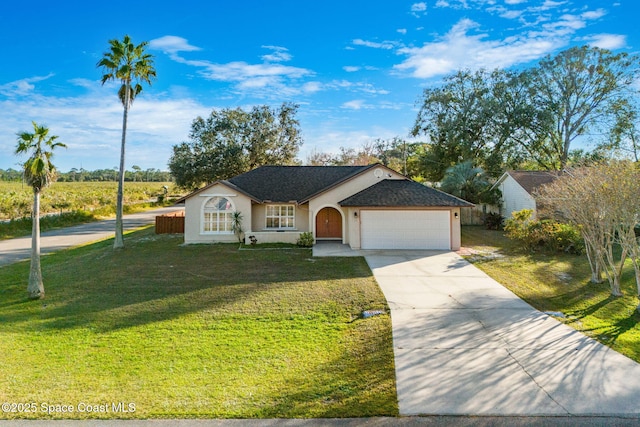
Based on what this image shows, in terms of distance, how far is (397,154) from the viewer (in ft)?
195

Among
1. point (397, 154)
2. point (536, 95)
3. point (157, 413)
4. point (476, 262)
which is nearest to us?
point (157, 413)

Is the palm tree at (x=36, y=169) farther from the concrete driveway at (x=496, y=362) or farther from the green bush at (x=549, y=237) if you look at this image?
the green bush at (x=549, y=237)

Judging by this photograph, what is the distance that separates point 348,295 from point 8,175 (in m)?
107

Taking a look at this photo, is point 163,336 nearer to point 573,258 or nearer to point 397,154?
point 573,258

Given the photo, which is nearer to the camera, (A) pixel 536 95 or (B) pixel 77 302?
(B) pixel 77 302

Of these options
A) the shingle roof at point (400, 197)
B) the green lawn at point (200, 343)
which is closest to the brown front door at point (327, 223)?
the shingle roof at point (400, 197)

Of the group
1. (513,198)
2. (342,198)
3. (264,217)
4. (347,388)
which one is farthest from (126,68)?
(513,198)

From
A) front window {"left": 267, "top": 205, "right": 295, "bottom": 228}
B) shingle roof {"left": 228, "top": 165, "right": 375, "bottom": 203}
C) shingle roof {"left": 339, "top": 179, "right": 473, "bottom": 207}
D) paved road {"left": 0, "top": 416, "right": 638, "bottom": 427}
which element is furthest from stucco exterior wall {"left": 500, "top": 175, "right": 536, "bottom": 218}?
paved road {"left": 0, "top": 416, "right": 638, "bottom": 427}

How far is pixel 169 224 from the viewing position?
26.1m

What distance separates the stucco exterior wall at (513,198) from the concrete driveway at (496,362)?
1649 centimetres

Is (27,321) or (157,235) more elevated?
(157,235)

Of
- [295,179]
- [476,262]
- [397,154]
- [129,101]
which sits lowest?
[476,262]

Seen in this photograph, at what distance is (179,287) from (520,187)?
24.4 m

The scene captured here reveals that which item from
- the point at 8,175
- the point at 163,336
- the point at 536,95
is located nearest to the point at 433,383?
the point at 163,336
